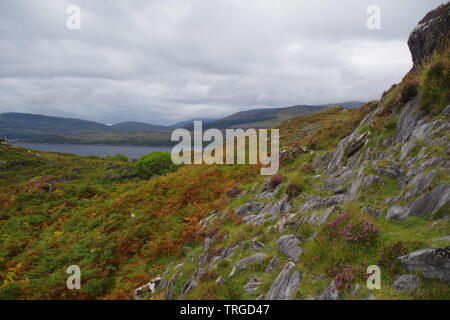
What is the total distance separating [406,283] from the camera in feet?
20.0

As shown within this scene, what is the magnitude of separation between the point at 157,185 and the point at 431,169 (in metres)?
20.7

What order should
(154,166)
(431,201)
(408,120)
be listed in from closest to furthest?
(431,201) < (408,120) < (154,166)

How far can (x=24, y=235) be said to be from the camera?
65.0 ft

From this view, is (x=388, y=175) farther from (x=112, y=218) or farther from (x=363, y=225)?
(x=112, y=218)

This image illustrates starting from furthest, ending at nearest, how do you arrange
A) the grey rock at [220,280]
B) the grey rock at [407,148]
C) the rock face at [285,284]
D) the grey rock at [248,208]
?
the grey rock at [248,208] → the grey rock at [407,148] → the grey rock at [220,280] → the rock face at [285,284]

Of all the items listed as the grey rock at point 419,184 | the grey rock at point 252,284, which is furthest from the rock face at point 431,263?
the grey rock at point 252,284

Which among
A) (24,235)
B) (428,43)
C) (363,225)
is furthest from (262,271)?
(24,235)

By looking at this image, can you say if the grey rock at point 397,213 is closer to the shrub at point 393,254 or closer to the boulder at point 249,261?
the shrub at point 393,254

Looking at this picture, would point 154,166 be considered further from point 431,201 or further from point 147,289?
point 431,201

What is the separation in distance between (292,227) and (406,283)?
15.4ft

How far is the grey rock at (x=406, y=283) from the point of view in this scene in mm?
5965

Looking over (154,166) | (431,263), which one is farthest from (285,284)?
(154,166)

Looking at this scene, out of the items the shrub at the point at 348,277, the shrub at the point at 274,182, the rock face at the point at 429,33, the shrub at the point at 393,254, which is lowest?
the shrub at the point at 348,277

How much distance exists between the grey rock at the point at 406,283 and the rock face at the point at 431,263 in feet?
0.67
